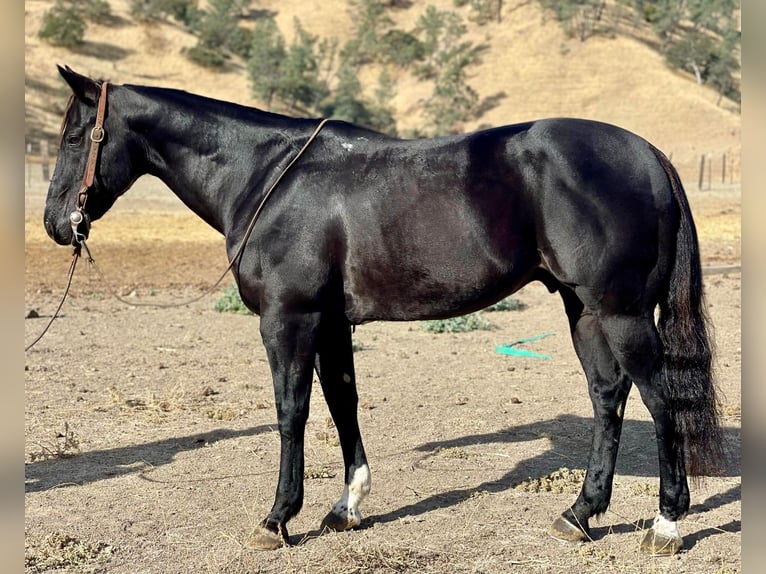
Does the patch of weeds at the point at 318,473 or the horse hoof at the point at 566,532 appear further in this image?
the patch of weeds at the point at 318,473

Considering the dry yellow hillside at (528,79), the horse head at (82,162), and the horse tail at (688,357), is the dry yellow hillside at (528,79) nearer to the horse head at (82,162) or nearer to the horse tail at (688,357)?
the horse tail at (688,357)

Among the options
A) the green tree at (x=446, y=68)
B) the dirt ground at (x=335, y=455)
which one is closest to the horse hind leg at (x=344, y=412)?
Result: the dirt ground at (x=335, y=455)

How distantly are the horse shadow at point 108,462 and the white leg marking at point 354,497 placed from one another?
1736 mm

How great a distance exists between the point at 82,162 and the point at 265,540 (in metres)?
2.31

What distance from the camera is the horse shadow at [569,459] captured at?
4.96 meters

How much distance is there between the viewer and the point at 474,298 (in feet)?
14.6

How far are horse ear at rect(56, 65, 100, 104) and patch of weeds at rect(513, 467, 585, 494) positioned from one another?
139 inches

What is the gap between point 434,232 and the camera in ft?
14.5

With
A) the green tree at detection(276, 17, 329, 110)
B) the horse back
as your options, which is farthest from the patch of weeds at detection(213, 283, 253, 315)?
the green tree at detection(276, 17, 329, 110)

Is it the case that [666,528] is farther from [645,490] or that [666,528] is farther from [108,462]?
[108,462]

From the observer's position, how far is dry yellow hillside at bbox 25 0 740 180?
49.2 m

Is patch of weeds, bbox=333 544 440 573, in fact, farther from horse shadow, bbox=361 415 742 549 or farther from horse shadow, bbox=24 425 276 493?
horse shadow, bbox=24 425 276 493

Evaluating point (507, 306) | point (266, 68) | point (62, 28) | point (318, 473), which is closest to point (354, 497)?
point (318, 473)
